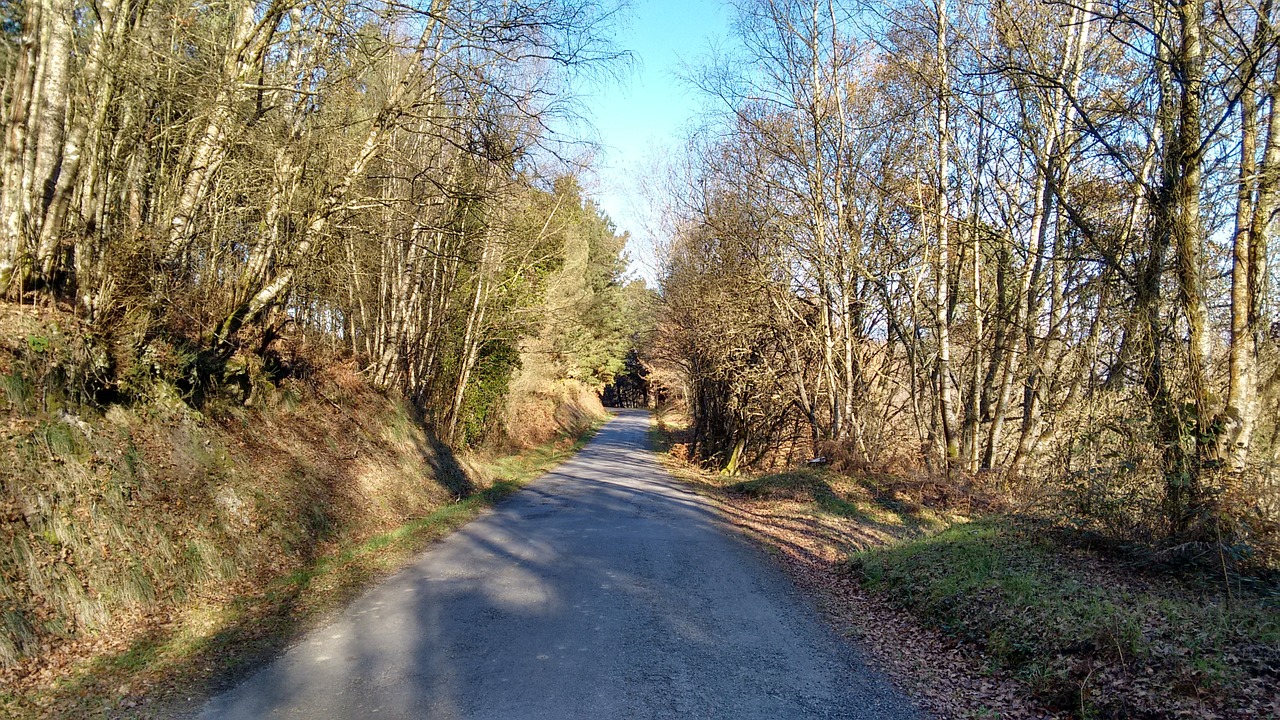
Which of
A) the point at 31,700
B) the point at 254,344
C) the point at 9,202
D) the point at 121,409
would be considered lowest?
the point at 31,700

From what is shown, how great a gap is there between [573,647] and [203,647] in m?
2.86

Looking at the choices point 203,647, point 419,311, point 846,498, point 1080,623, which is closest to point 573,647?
point 203,647

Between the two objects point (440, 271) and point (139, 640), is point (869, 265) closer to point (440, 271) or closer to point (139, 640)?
point (440, 271)

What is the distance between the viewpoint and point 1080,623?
216 inches

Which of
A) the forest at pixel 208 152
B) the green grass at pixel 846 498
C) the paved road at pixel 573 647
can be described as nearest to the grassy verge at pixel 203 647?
the paved road at pixel 573 647

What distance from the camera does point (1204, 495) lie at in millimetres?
6379

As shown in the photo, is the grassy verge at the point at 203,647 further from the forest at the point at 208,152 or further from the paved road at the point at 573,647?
the forest at the point at 208,152

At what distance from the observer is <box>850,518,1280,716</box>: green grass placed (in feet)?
15.4

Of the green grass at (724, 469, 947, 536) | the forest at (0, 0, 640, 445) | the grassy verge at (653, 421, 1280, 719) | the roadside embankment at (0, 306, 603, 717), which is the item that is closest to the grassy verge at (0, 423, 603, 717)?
the roadside embankment at (0, 306, 603, 717)

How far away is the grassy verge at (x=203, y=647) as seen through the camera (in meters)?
4.61

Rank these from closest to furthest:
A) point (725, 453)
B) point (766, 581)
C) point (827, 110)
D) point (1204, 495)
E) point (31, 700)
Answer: point (31, 700)
point (1204, 495)
point (766, 581)
point (827, 110)
point (725, 453)

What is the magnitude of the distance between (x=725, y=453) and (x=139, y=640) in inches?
811

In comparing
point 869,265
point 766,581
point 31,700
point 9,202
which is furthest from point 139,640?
point 869,265

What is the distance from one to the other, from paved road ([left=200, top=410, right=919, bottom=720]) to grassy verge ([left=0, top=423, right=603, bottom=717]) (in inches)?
11.3
